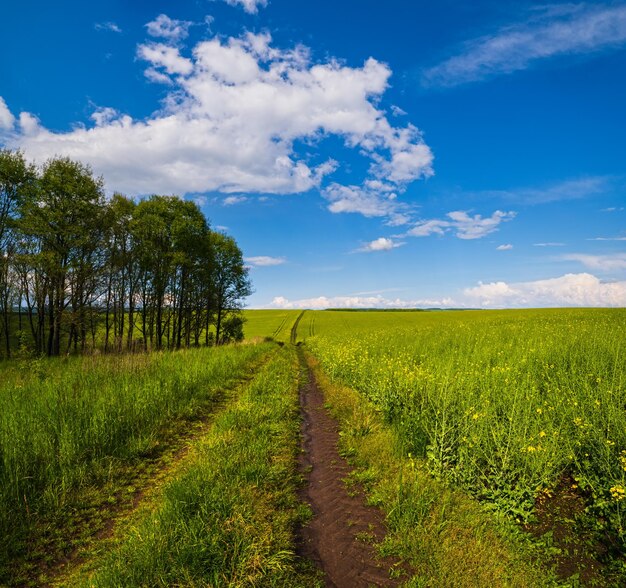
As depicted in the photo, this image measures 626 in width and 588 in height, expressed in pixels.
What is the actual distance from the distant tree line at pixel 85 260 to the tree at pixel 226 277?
13.0 ft

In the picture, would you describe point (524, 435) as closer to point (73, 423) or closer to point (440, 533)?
point (440, 533)

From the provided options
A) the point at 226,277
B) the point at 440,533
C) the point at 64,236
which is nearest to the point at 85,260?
the point at 64,236

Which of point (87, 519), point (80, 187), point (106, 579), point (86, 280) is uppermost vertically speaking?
point (80, 187)

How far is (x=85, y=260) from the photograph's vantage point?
2395cm

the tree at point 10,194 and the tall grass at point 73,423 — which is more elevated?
the tree at point 10,194

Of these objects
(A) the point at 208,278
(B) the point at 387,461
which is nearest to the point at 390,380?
(B) the point at 387,461

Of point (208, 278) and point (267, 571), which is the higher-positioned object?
point (208, 278)

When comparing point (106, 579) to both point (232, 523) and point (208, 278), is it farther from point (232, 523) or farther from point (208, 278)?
point (208, 278)

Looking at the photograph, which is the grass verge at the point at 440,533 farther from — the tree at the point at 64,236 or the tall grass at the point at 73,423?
the tree at the point at 64,236

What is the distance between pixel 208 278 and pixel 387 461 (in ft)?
105

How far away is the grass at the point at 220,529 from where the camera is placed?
3.42m

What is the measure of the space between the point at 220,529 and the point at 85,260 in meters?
26.0

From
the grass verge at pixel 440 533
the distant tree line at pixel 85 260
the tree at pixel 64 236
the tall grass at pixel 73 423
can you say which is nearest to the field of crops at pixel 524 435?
the grass verge at pixel 440 533

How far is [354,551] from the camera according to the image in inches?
161
